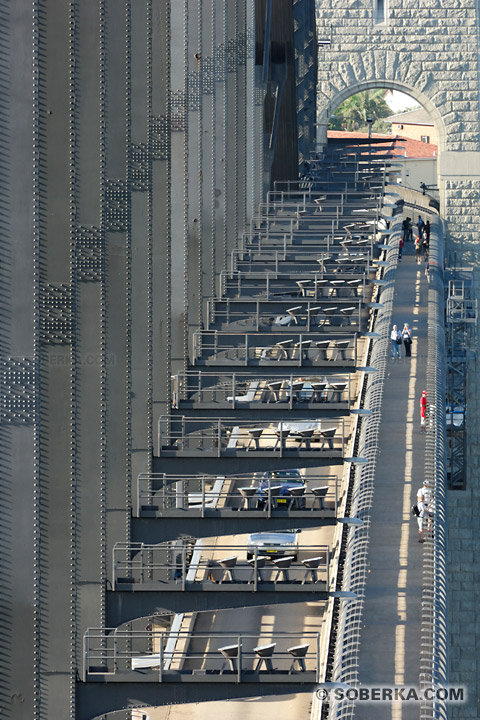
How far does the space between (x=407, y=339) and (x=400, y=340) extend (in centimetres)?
50

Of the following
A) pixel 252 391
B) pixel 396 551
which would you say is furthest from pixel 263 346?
pixel 396 551

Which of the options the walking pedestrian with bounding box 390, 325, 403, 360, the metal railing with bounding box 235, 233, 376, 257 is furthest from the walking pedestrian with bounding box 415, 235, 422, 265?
the walking pedestrian with bounding box 390, 325, 403, 360

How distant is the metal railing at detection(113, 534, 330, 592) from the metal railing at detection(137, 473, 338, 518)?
2.41ft

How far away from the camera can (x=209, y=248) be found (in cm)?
4862

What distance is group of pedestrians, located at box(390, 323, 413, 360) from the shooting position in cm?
5234

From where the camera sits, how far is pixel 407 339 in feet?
174

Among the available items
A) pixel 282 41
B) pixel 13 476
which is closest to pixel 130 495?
pixel 13 476

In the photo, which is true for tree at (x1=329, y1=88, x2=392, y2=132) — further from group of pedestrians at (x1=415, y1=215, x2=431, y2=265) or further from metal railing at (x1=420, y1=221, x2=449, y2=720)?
metal railing at (x1=420, y1=221, x2=449, y2=720)

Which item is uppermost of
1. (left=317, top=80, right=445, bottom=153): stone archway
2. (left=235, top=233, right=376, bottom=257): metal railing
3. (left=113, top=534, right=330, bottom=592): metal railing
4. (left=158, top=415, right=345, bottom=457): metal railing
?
(left=317, top=80, right=445, bottom=153): stone archway

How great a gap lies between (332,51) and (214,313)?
158 feet

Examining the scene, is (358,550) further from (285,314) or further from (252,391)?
(285,314)

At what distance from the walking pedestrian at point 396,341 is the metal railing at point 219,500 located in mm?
15608

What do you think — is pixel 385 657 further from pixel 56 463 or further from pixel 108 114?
pixel 108 114

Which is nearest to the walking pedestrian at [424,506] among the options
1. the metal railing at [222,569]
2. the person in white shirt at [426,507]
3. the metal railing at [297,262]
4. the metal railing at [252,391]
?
the person in white shirt at [426,507]
